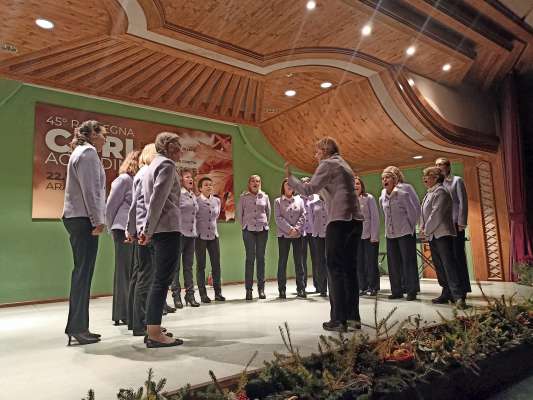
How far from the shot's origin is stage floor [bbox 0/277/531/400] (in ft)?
6.18

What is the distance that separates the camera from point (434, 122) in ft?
19.8

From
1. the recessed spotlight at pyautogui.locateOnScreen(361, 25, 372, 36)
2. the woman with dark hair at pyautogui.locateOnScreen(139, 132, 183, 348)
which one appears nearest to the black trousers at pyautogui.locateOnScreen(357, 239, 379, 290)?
the recessed spotlight at pyautogui.locateOnScreen(361, 25, 372, 36)

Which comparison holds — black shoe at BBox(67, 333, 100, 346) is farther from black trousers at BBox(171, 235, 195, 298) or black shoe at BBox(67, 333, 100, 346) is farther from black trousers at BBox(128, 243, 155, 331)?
black trousers at BBox(171, 235, 195, 298)

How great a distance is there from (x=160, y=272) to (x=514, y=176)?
645cm

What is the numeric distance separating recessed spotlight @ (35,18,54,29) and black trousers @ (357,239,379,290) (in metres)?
4.42

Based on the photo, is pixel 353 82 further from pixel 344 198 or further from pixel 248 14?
pixel 344 198

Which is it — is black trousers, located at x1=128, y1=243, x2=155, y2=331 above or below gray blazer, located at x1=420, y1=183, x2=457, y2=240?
below

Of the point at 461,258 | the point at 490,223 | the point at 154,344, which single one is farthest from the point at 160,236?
the point at 490,223

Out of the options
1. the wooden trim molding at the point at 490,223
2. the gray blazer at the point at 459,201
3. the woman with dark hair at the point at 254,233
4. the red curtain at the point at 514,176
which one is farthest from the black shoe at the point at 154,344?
the wooden trim molding at the point at 490,223

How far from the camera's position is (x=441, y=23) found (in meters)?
4.98

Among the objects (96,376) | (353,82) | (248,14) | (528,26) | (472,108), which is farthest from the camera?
(472,108)

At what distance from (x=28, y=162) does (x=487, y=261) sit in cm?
780

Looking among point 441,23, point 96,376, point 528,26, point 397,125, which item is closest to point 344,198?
point 96,376

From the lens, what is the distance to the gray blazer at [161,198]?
249 centimetres
